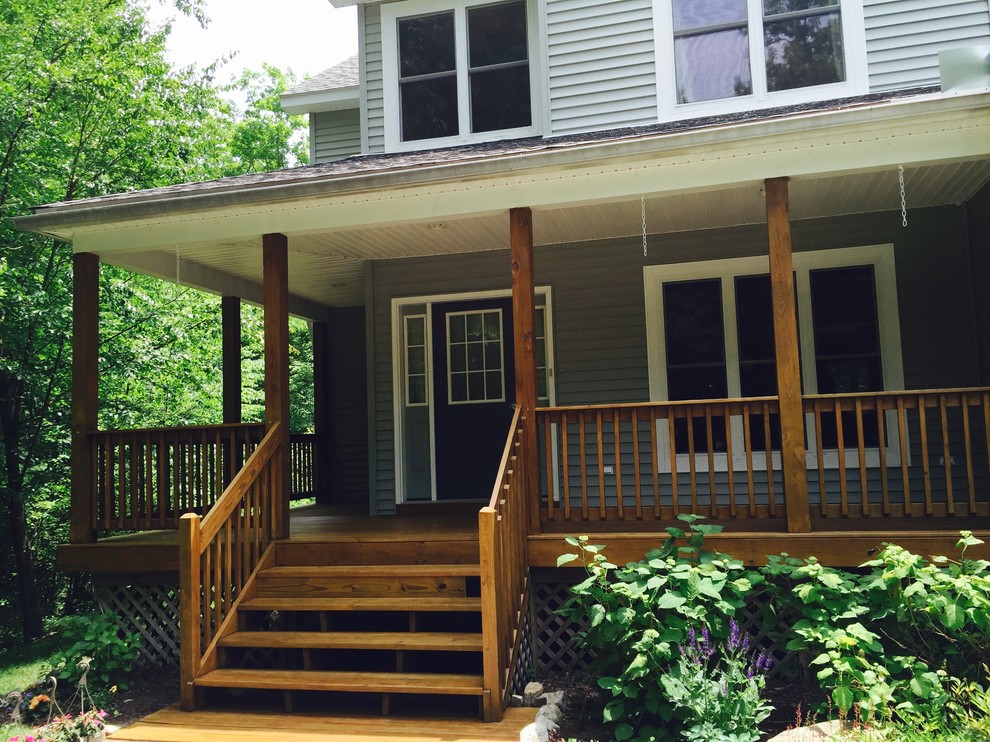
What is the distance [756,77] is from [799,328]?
2284mm

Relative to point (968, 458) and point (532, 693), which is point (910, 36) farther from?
point (532, 693)

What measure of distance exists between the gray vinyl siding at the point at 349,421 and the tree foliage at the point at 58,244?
3255 millimetres

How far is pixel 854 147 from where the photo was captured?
17.4 feet

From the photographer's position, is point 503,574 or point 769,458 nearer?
point 503,574

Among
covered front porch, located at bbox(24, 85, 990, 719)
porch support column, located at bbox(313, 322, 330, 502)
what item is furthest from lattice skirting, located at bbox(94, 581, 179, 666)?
porch support column, located at bbox(313, 322, 330, 502)

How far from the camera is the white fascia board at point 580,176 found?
17.0ft

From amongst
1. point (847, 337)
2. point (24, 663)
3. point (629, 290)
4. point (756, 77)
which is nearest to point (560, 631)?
point (629, 290)

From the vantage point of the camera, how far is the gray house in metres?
5.35

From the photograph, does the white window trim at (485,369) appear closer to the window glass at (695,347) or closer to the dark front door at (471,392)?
the dark front door at (471,392)

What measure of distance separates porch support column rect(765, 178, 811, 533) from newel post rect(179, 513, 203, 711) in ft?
12.3

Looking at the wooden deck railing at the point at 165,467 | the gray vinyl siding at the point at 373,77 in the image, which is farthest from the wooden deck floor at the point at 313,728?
the gray vinyl siding at the point at 373,77

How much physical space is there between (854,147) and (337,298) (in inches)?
266

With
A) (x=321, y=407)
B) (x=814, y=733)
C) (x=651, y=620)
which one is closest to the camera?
(x=814, y=733)

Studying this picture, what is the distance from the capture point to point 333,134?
428 inches
